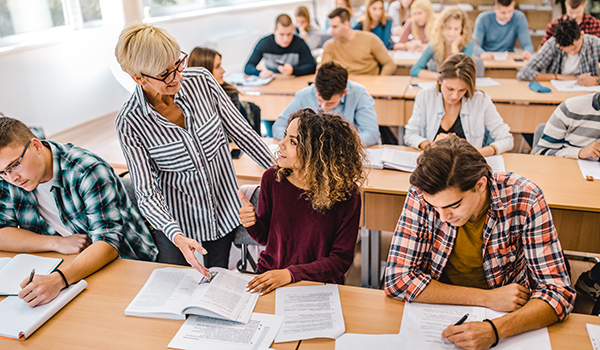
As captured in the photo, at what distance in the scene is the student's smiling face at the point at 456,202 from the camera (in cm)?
135

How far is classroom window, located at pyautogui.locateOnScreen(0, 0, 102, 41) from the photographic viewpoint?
4.33 metres

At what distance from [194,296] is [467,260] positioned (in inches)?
35.7

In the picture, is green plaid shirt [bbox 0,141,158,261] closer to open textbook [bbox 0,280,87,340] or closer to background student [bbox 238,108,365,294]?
open textbook [bbox 0,280,87,340]

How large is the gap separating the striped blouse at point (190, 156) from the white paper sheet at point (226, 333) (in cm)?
36

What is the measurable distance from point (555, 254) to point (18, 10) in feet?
16.2

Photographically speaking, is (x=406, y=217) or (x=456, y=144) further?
(x=406, y=217)

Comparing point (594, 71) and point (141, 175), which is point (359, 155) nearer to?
point (141, 175)

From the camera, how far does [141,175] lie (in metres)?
1.74

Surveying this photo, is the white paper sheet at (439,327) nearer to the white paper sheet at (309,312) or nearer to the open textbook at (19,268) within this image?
the white paper sheet at (309,312)

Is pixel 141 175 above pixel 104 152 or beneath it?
above

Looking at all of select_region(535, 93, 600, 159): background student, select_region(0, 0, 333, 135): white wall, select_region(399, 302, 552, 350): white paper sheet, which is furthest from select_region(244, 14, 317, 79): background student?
select_region(399, 302, 552, 350): white paper sheet

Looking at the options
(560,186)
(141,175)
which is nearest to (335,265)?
(141,175)

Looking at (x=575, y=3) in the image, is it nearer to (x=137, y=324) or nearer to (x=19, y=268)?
(x=137, y=324)

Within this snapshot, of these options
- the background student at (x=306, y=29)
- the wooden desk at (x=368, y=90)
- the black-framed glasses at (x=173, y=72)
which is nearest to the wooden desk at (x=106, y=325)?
the black-framed glasses at (x=173, y=72)
